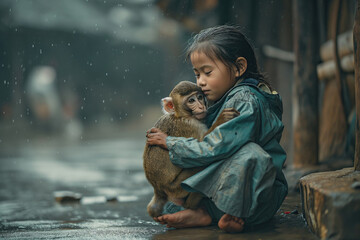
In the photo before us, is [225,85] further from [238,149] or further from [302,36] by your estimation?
[302,36]

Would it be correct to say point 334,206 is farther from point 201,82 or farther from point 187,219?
point 201,82

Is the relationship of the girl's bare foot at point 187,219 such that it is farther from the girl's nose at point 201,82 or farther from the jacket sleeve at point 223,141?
the girl's nose at point 201,82

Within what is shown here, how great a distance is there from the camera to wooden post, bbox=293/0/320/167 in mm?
4305

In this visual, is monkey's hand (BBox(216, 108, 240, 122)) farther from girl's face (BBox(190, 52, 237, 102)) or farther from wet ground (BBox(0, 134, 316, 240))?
wet ground (BBox(0, 134, 316, 240))

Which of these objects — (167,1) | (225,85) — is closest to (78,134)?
(167,1)

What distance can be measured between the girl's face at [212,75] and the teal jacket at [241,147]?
101mm

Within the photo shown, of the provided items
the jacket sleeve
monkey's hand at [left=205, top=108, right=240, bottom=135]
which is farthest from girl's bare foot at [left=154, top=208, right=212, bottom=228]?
monkey's hand at [left=205, top=108, right=240, bottom=135]

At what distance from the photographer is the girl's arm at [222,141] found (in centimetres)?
225

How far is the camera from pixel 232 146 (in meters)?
2.25

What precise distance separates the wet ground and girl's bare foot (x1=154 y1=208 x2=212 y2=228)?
5cm

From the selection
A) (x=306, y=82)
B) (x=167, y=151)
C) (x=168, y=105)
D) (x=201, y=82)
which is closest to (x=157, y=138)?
(x=167, y=151)

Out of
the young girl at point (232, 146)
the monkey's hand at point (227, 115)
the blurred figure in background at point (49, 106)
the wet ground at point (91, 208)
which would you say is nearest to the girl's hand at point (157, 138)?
the young girl at point (232, 146)

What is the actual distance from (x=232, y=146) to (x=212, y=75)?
19.4 inches

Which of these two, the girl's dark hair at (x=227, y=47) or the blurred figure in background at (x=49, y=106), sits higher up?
the blurred figure in background at (x=49, y=106)
